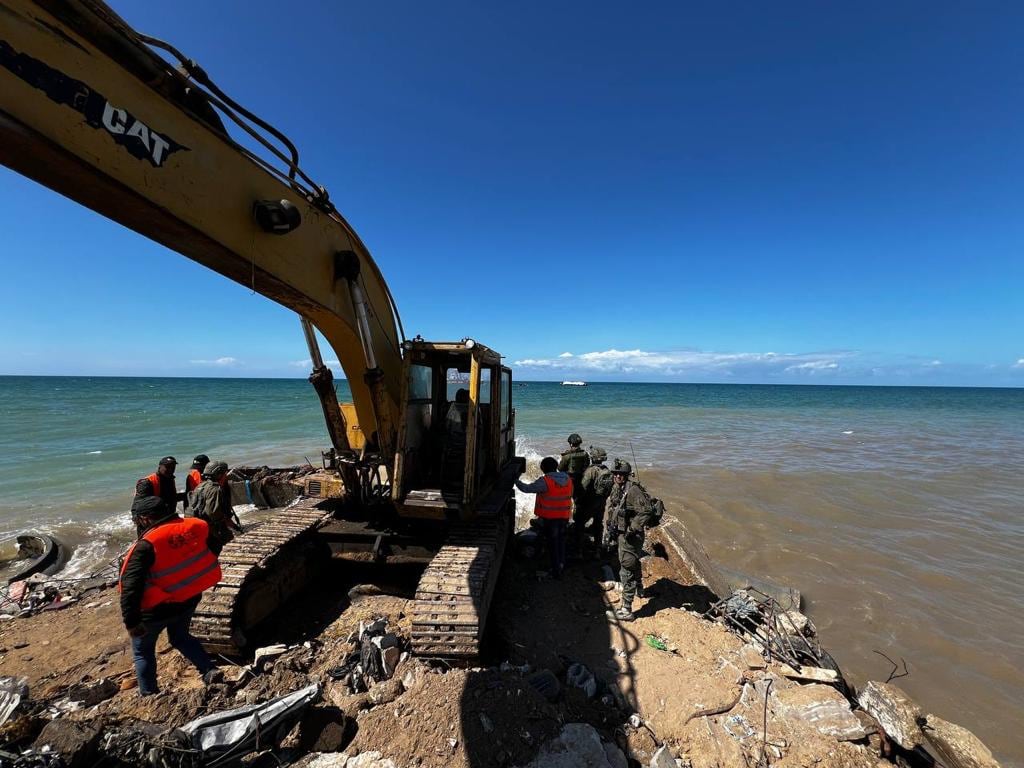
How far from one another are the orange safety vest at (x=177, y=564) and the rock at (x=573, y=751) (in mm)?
2890

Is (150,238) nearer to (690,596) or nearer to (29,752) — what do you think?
(29,752)

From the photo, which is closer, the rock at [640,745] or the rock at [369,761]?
the rock at [369,761]

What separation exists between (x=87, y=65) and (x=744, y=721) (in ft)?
19.4

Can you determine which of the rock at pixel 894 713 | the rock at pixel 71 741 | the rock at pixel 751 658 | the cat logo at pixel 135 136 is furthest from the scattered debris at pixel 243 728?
the rock at pixel 894 713

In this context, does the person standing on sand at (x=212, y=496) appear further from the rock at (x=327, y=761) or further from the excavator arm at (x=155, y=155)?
the rock at (x=327, y=761)

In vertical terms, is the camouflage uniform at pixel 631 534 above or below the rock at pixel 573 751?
above

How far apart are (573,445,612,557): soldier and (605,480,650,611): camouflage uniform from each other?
1596 millimetres

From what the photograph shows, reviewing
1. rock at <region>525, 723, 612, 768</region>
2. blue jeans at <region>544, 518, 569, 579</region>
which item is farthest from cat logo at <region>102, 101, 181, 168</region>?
blue jeans at <region>544, 518, 569, 579</region>

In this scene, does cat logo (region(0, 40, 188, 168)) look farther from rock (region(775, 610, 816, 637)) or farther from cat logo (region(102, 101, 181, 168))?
rock (region(775, 610, 816, 637))

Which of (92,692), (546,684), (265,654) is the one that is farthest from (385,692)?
(92,692)

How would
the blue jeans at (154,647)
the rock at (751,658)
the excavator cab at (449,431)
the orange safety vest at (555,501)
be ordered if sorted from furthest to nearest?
the orange safety vest at (555,501) < the excavator cab at (449,431) < the rock at (751,658) < the blue jeans at (154,647)

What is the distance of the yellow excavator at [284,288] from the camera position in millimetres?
2121

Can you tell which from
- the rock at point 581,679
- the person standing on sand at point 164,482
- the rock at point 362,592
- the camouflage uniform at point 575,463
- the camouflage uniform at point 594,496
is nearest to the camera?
the rock at point 581,679

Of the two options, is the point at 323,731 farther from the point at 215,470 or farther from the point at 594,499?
the point at 594,499
